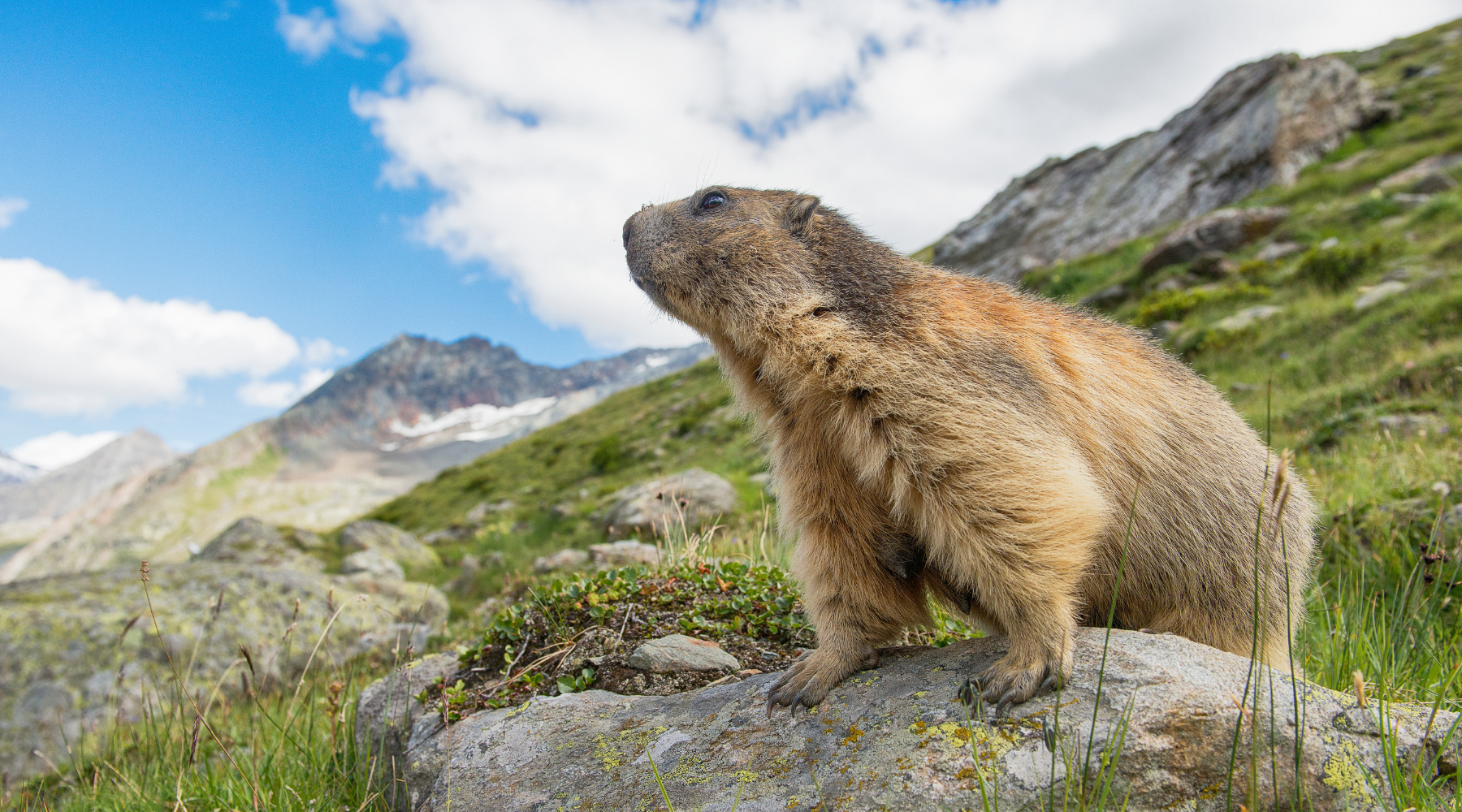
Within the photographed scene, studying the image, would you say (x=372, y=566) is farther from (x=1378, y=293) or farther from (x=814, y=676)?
(x=1378, y=293)

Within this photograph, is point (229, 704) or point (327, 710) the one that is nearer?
point (327, 710)

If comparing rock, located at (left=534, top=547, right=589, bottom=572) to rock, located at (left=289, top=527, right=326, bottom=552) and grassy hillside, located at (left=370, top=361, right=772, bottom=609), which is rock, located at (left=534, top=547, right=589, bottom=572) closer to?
grassy hillside, located at (left=370, top=361, right=772, bottom=609)

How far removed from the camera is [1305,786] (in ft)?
8.20

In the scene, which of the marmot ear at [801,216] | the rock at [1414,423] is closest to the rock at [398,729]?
the marmot ear at [801,216]

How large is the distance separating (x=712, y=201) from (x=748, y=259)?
70 centimetres

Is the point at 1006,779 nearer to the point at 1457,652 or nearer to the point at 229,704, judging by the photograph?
the point at 1457,652

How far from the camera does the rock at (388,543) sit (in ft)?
75.5

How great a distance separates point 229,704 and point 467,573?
12498 millimetres

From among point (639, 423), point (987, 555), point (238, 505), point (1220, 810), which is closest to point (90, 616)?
point (987, 555)

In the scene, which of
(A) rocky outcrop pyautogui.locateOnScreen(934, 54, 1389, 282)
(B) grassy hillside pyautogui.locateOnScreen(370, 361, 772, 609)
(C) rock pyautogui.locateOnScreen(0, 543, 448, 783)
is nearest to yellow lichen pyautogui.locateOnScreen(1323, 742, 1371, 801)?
(B) grassy hillside pyautogui.locateOnScreen(370, 361, 772, 609)

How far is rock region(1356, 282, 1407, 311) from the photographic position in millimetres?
13945

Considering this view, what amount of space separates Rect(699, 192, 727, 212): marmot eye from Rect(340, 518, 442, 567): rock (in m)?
21.4

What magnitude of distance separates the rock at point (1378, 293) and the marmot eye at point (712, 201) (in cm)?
1510

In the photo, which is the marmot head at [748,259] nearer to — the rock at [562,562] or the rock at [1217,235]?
the rock at [562,562]
